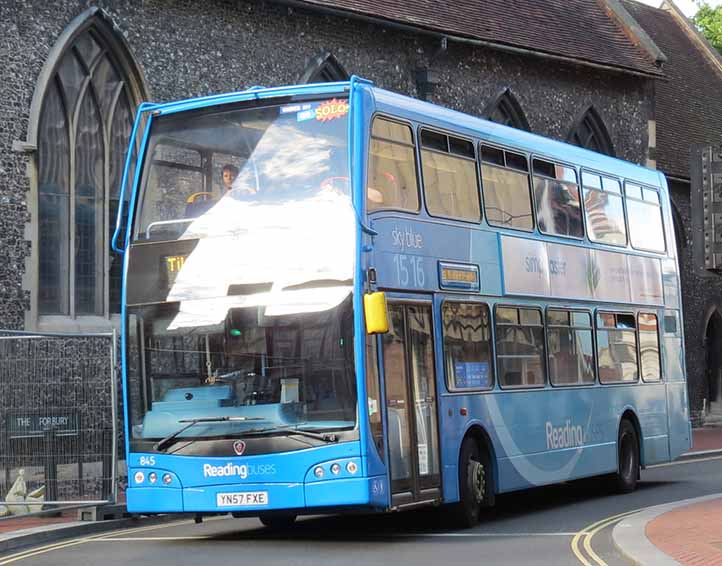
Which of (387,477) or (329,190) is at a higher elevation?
(329,190)

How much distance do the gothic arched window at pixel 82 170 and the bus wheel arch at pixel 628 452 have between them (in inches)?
335

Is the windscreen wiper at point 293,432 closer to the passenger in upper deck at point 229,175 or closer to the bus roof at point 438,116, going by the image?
the passenger in upper deck at point 229,175

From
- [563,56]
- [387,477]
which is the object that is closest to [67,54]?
[387,477]

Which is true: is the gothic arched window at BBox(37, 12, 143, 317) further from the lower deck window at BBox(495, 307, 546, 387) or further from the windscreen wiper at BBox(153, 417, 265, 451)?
the windscreen wiper at BBox(153, 417, 265, 451)

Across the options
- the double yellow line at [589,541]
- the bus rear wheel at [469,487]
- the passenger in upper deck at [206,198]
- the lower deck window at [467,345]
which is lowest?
the double yellow line at [589,541]

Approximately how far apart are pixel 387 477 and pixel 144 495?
7.62 ft

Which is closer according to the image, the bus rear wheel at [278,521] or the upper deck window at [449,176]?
the upper deck window at [449,176]

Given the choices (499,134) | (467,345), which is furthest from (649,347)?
(467,345)

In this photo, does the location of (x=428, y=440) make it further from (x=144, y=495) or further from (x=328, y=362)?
(x=144, y=495)

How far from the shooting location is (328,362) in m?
13.0

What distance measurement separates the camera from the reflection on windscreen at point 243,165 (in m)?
13.5

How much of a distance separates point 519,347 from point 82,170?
31.1 ft

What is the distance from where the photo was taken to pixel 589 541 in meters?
13.4

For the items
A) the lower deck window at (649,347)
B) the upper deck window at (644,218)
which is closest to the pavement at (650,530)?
the lower deck window at (649,347)
